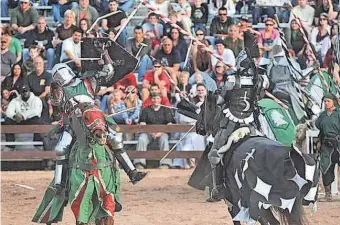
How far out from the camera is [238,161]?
859cm

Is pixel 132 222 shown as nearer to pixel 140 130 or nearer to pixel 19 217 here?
pixel 19 217

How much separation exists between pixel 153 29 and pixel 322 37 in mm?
2920

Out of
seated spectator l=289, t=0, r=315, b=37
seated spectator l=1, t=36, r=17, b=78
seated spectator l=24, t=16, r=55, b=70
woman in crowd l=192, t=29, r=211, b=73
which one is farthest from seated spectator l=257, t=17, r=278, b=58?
seated spectator l=1, t=36, r=17, b=78

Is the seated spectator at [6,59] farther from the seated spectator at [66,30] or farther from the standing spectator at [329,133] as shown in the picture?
the standing spectator at [329,133]

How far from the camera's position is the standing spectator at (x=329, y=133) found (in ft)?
41.1

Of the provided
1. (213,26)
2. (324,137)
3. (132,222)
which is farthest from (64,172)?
(213,26)

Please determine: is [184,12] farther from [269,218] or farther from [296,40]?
[269,218]

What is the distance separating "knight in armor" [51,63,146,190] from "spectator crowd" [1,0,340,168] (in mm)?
5538

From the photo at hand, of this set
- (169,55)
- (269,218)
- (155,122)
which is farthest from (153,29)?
(269,218)

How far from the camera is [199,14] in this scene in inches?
654

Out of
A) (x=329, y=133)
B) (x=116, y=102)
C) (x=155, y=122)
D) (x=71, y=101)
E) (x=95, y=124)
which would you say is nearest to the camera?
(x=95, y=124)

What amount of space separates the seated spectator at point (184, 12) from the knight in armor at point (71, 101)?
6.73 m

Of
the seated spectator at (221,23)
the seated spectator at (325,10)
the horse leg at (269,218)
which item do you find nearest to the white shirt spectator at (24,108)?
the seated spectator at (221,23)

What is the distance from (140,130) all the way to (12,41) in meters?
2.67
